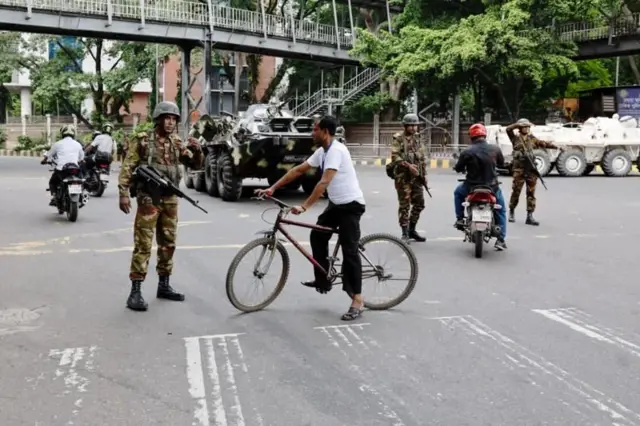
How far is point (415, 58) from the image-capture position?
29.0 m

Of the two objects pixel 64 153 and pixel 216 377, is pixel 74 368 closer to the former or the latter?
pixel 216 377

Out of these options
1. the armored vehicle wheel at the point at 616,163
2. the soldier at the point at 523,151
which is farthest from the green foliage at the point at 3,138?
the soldier at the point at 523,151

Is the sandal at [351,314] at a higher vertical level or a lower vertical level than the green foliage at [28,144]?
lower

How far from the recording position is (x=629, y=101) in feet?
95.7

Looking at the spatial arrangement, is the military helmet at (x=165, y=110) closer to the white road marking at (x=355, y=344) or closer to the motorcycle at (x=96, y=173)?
the white road marking at (x=355, y=344)

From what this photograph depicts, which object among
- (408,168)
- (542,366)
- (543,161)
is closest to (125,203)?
(542,366)

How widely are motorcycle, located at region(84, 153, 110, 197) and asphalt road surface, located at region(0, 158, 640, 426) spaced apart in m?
5.94

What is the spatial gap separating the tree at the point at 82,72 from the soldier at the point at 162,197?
110 ft

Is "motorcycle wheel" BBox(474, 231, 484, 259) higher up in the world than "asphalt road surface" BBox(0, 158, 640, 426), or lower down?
higher up

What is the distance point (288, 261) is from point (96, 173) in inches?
413

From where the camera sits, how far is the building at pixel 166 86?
4844 centimetres

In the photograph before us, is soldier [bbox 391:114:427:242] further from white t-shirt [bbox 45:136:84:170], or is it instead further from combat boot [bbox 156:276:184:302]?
white t-shirt [bbox 45:136:84:170]

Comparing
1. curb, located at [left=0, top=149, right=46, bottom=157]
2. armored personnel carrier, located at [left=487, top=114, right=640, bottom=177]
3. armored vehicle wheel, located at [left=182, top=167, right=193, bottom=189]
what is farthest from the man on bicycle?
curb, located at [left=0, top=149, right=46, bottom=157]

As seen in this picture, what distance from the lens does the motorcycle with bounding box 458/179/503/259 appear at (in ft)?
29.5
